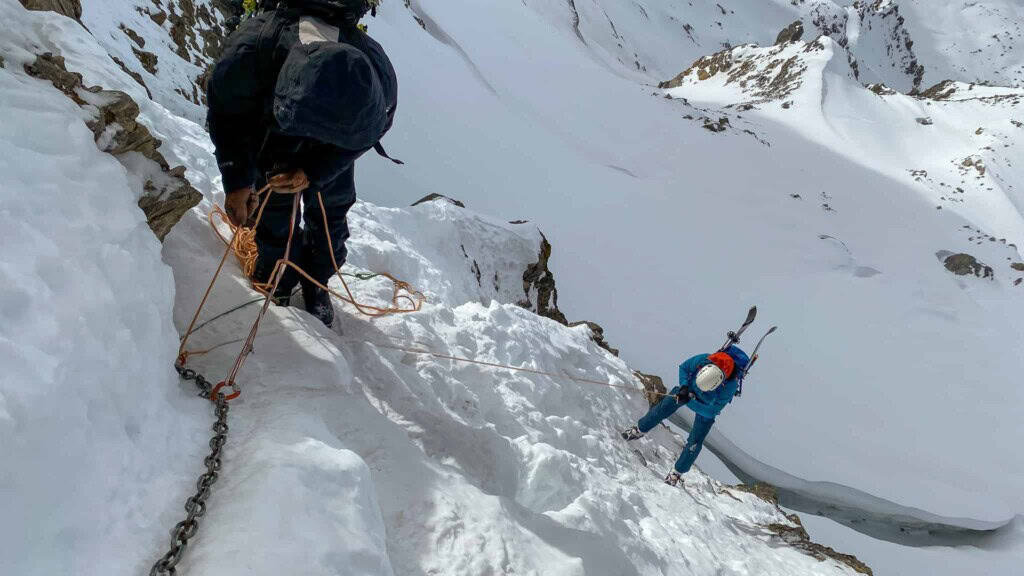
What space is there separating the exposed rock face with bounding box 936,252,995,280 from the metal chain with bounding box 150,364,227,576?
65.3 ft

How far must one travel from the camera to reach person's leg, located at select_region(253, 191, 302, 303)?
2.45m

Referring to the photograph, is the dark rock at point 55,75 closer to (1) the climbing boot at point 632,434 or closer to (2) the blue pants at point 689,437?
(1) the climbing boot at point 632,434

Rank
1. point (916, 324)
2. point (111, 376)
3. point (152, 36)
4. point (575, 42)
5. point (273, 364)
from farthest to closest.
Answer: point (575, 42), point (916, 324), point (152, 36), point (273, 364), point (111, 376)

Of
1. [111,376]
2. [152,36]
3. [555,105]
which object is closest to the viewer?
[111,376]

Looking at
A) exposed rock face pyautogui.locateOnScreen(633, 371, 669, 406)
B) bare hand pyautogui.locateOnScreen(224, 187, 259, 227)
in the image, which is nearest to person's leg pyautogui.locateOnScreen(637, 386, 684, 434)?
exposed rock face pyautogui.locateOnScreen(633, 371, 669, 406)

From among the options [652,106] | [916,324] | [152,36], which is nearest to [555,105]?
[652,106]

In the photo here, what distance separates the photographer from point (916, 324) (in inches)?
488

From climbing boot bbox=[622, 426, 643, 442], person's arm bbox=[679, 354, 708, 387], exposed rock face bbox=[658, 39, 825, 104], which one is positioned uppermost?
exposed rock face bbox=[658, 39, 825, 104]

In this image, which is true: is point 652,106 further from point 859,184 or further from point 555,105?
point 859,184

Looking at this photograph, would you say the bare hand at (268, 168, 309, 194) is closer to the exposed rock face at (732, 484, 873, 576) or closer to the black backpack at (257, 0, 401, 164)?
the black backpack at (257, 0, 401, 164)

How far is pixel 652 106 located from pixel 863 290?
409 inches

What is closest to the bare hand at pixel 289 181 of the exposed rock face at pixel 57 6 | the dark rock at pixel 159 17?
the exposed rock face at pixel 57 6

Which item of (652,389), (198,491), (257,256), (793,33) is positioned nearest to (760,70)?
(793,33)

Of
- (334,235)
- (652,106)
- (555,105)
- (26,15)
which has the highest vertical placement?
(652,106)
